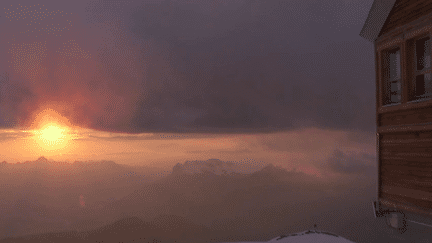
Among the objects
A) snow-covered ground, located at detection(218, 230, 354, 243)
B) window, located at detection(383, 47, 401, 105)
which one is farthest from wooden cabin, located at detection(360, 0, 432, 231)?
snow-covered ground, located at detection(218, 230, 354, 243)

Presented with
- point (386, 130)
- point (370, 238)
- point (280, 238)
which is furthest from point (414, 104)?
point (370, 238)

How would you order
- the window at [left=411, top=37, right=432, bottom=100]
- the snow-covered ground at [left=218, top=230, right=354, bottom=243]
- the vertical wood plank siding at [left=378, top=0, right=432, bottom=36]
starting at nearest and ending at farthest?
the vertical wood plank siding at [left=378, top=0, right=432, bottom=36]
the window at [left=411, top=37, right=432, bottom=100]
the snow-covered ground at [left=218, top=230, right=354, bottom=243]

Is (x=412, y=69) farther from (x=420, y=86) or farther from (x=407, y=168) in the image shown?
(x=407, y=168)

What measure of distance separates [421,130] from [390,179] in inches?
94.6

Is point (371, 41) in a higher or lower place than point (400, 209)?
higher

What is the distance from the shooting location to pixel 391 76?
11.0 m

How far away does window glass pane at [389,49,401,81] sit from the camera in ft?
35.3

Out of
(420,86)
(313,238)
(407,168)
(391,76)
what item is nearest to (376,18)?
(391,76)

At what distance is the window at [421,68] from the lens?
9.52 meters

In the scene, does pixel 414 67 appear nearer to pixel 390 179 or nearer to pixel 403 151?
pixel 403 151

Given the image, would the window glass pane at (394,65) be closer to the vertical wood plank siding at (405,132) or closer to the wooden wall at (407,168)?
the vertical wood plank siding at (405,132)

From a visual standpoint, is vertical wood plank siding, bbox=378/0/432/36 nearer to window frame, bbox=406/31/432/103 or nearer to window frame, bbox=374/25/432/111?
window frame, bbox=374/25/432/111

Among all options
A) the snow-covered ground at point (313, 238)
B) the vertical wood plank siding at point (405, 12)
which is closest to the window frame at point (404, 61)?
the vertical wood plank siding at point (405, 12)

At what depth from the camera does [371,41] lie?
11.8 meters
